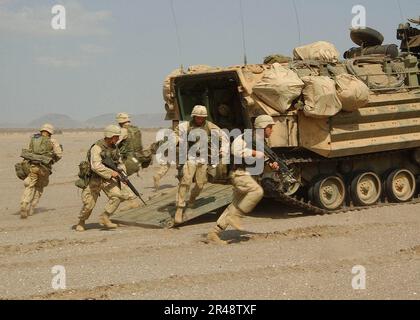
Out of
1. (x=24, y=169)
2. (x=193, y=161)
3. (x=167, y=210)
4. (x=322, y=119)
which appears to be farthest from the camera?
(x=24, y=169)

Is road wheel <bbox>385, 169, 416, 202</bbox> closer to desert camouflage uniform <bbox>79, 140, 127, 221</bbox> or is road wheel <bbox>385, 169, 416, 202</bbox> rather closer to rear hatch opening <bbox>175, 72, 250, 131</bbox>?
rear hatch opening <bbox>175, 72, 250, 131</bbox>

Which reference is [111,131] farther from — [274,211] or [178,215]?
[274,211]

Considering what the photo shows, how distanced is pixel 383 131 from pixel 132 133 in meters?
4.38

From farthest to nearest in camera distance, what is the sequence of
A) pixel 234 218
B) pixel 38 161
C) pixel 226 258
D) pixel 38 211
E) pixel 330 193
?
pixel 38 211 → pixel 38 161 → pixel 330 193 → pixel 234 218 → pixel 226 258

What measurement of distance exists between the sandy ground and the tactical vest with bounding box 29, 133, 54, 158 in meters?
1.18

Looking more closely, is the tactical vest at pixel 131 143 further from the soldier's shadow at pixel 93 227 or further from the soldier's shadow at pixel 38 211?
the soldier's shadow at pixel 38 211

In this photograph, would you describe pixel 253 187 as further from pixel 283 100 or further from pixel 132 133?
pixel 132 133

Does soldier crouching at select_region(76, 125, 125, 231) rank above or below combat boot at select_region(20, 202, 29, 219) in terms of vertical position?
above

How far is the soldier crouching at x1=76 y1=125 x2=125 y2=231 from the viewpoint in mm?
9336

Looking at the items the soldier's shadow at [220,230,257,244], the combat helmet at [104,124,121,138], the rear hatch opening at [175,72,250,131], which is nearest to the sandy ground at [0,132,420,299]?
the soldier's shadow at [220,230,257,244]

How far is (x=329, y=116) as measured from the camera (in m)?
10.1

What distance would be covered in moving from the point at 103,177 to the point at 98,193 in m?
0.37

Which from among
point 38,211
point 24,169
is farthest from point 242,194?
point 38,211

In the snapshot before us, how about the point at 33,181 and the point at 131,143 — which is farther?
the point at 131,143
